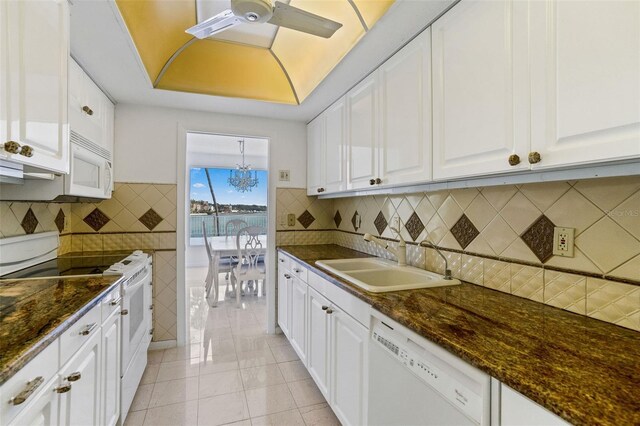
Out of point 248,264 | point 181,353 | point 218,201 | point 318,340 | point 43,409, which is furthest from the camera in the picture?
A: point 218,201

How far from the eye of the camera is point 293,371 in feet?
7.57

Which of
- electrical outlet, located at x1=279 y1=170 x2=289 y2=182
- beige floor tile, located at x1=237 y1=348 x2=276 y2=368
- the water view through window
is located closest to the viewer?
beige floor tile, located at x1=237 y1=348 x2=276 y2=368

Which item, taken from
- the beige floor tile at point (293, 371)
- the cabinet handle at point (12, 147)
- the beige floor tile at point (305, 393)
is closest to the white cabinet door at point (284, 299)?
the beige floor tile at point (293, 371)

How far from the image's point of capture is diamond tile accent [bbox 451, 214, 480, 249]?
1.53 meters

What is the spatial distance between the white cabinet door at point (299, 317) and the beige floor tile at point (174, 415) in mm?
755

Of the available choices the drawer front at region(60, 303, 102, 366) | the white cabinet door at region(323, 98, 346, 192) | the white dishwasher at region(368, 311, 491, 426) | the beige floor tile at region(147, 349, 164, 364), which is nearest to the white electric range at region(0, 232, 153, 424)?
the beige floor tile at region(147, 349, 164, 364)

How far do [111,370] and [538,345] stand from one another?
1807 millimetres

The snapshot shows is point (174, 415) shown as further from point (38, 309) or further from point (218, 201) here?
point (218, 201)

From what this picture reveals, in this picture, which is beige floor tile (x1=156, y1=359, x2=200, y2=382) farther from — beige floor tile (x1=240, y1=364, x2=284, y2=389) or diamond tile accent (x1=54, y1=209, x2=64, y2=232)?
diamond tile accent (x1=54, y1=209, x2=64, y2=232)

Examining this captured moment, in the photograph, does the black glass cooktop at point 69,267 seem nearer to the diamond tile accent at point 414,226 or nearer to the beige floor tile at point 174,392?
the beige floor tile at point 174,392

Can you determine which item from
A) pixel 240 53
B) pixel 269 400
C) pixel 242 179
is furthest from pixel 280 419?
pixel 242 179

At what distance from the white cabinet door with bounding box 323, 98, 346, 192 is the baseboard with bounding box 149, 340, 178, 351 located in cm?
192

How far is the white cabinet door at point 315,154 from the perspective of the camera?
8.87ft

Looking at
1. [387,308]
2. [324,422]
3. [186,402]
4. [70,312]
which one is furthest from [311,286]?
[70,312]
